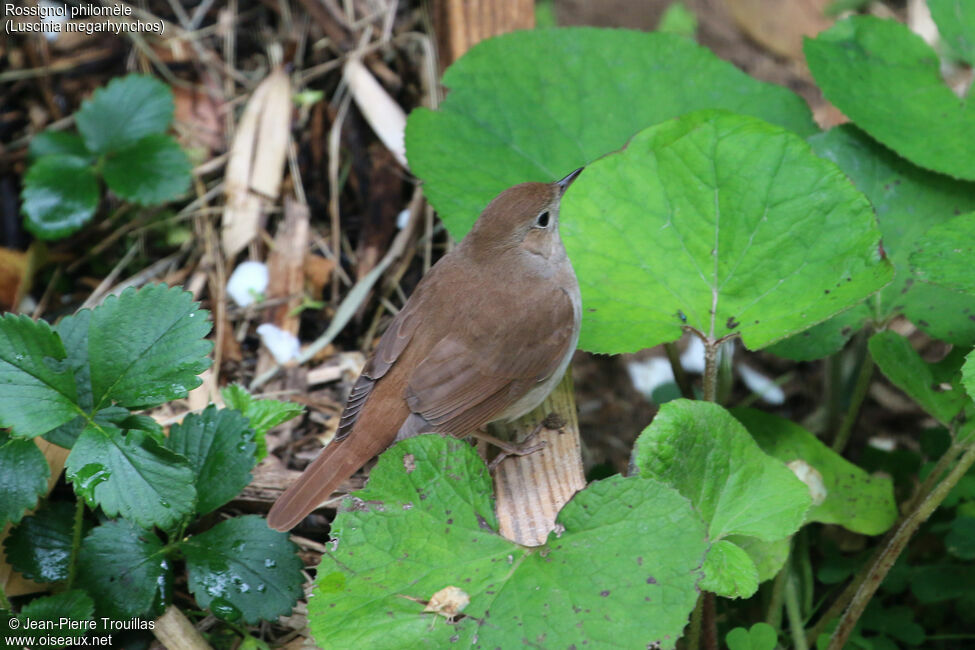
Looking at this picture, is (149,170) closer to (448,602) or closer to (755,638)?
(448,602)

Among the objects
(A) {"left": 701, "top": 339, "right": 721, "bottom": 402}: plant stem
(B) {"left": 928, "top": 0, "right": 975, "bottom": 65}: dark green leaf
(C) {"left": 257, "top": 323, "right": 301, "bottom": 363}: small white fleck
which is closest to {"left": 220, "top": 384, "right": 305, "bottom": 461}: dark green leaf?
(C) {"left": 257, "top": 323, "right": 301, "bottom": 363}: small white fleck

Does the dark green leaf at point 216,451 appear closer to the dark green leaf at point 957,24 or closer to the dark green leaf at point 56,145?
the dark green leaf at point 56,145

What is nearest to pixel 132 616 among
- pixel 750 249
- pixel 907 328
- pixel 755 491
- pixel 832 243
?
pixel 755 491

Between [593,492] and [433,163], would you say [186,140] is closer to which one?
[433,163]

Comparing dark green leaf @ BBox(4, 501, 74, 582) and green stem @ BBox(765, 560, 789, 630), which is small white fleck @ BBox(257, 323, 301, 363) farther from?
green stem @ BBox(765, 560, 789, 630)

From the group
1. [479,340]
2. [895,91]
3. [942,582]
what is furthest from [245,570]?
[895,91]
